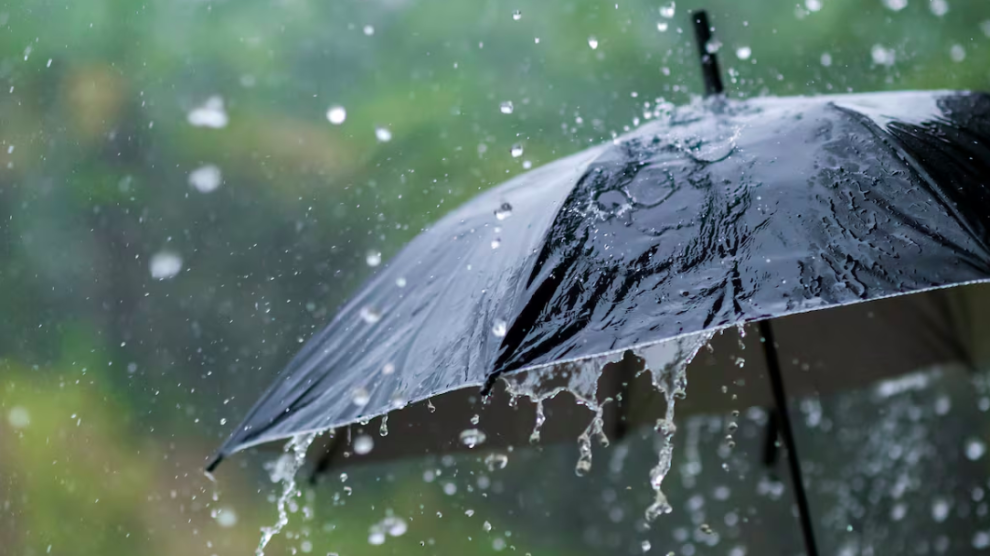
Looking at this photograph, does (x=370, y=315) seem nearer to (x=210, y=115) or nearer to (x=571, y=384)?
(x=571, y=384)

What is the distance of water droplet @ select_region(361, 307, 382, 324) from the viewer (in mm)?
1764

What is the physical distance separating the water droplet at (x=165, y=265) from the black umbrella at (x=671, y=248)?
4.95 meters

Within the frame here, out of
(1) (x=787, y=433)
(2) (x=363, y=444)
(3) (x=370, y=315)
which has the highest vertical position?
(3) (x=370, y=315)

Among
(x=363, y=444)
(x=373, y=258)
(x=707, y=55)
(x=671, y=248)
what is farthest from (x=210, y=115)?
(x=671, y=248)

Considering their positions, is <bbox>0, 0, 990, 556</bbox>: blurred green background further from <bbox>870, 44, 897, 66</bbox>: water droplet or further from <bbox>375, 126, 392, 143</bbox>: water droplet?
<bbox>870, 44, 897, 66</bbox>: water droplet

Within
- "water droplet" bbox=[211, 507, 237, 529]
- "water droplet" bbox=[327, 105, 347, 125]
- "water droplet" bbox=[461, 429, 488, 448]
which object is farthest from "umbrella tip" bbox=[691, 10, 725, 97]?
"water droplet" bbox=[211, 507, 237, 529]

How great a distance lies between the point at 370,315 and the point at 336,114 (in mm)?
4851

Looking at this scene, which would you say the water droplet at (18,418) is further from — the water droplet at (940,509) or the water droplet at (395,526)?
the water droplet at (940,509)

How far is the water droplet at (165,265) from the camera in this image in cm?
656

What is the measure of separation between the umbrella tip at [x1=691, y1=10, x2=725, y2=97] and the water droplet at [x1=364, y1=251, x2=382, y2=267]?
4549 millimetres

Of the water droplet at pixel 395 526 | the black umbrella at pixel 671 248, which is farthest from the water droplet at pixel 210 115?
the black umbrella at pixel 671 248

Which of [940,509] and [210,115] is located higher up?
[210,115]

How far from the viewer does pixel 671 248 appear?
1372 mm

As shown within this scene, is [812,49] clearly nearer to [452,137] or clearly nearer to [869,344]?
[452,137]
